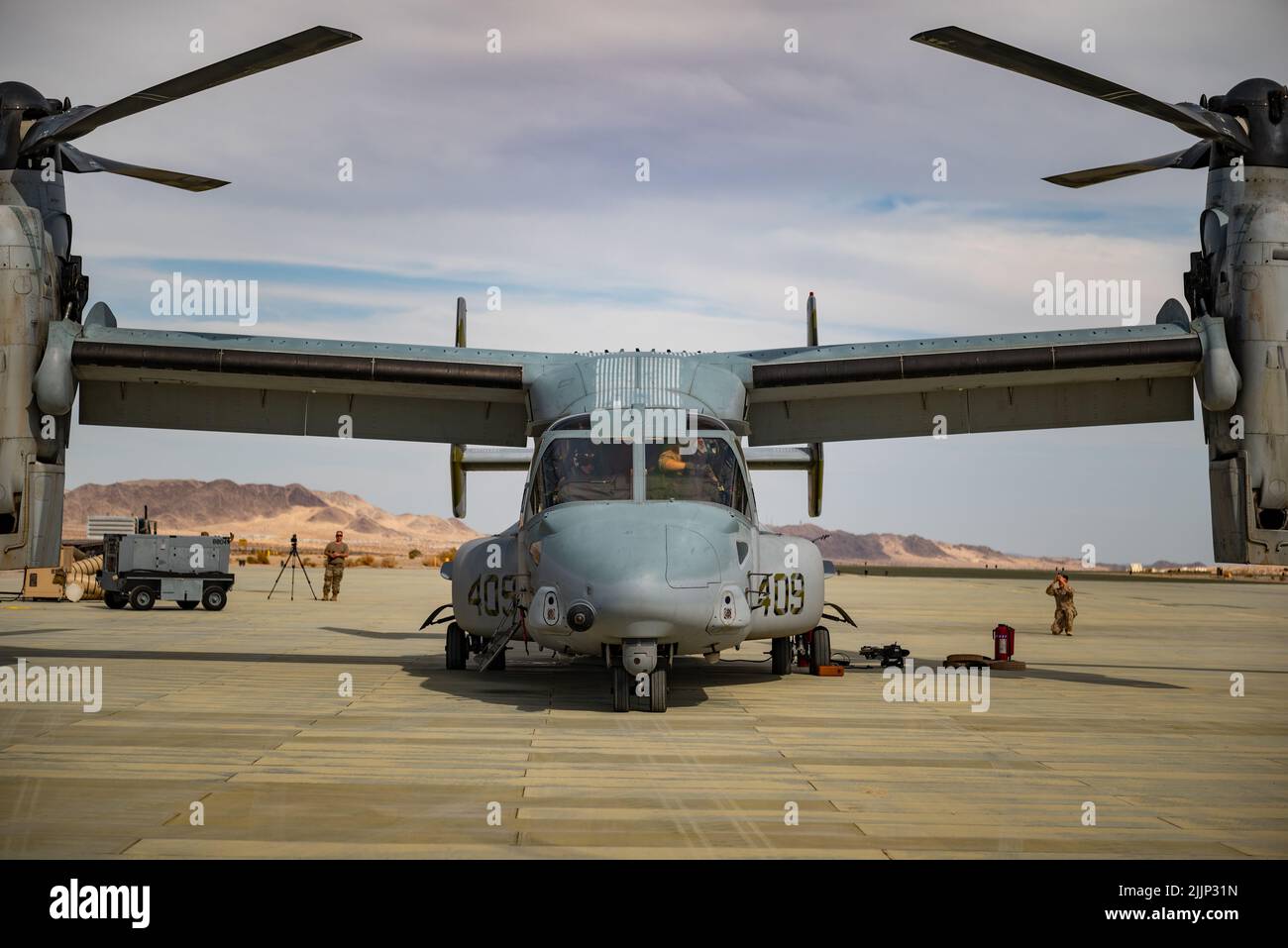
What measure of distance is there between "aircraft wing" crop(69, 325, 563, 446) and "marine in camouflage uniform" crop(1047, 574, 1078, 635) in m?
12.7

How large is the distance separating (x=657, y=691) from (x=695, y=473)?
2.18m

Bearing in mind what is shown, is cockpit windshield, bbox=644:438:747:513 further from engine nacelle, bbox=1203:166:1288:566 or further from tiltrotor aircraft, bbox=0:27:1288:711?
engine nacelle, bbox=1203:166:1288:566

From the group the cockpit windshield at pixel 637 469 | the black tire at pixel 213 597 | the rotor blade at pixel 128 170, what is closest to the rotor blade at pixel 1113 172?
the cockpit windshield at pixel 637 469

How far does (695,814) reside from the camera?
6270 millimetres

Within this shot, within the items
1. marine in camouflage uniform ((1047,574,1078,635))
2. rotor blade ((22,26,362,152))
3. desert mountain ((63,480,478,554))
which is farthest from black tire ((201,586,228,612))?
desert mountain ((63,480,478,554))

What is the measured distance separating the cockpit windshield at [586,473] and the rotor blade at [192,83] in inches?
166

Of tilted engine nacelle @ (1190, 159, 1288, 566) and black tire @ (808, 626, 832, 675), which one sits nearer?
tilted engine nacelle @ (1190, 159, 1288, 566)

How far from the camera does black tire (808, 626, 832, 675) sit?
14.4 metres

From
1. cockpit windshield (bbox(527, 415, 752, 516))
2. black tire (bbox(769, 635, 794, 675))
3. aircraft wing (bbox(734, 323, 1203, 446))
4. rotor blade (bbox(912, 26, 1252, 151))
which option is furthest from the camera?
black tire (bbox(769, 635, 794, 675))

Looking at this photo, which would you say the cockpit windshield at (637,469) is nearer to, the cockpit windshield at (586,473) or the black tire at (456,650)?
the cockpit windshield at (586,473)

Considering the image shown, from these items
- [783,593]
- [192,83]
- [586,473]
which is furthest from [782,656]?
[192,83]

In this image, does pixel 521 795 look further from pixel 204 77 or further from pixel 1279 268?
pixel 1279 268

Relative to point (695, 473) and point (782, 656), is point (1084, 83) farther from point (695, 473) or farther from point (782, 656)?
point (782, 656)
